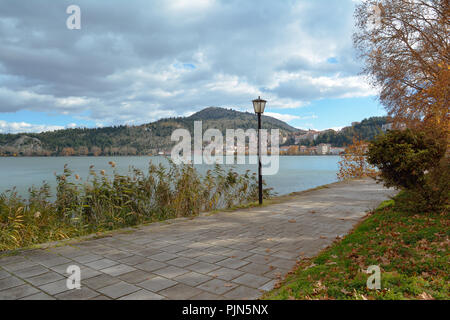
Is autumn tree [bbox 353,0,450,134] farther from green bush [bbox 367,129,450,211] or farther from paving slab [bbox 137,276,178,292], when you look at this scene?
paving slab [bbox 137,276,178,292]

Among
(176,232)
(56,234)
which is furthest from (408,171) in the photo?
(56,234)

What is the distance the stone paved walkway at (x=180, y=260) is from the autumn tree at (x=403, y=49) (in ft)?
25.0

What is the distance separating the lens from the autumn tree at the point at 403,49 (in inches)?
Result: 400

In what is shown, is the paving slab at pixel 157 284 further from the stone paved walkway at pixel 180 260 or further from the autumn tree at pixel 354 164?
the autumn tree at pixel 354 164

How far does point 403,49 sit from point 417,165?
26.6 ft

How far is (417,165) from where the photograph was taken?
5.24 m

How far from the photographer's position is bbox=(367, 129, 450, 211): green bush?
207 inches

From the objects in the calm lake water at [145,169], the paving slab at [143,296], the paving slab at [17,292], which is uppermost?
the paving slab at [143,296]
